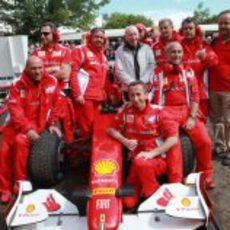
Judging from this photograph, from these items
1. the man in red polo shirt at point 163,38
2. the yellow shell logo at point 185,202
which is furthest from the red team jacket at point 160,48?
the yellow shell logo at point 185,202

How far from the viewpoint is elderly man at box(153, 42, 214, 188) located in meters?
5.68

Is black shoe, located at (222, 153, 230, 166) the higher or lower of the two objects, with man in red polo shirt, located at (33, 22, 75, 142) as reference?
lower

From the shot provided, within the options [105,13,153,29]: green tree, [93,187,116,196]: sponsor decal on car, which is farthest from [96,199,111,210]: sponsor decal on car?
[105,13,153,29]: green tree

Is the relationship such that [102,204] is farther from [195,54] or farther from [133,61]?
[195,54]

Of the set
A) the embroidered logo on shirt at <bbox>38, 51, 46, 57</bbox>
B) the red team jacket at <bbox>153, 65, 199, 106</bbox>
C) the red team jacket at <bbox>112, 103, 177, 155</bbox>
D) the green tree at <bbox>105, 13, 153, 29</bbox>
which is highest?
the embroidered logo on shirt at <bbox>38, 51, 46, 57</bbox>

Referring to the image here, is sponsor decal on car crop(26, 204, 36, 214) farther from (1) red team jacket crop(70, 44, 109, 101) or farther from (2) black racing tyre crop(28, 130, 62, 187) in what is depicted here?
(1) red team jacket crop(70, 44, 109, 101)

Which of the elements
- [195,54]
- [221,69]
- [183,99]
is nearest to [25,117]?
[183,99]

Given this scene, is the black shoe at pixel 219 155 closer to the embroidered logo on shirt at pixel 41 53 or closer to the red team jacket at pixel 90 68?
the red team jacket at pixel 90 68

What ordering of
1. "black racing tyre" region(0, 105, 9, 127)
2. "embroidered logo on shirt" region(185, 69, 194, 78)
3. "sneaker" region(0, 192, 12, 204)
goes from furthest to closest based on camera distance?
"black racing tyre" region(0, 105, 9, 127) → "embroidered logo on shirt" region(185, 69, 194, 78) → "sneaker" region(0, 192, 12, 204)

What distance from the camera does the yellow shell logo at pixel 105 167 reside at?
4766 mm

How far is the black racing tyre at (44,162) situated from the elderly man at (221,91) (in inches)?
93.0

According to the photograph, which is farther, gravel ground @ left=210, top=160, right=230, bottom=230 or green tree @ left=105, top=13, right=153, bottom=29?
green tree @ left=105, top=13, right=153, bottom=29

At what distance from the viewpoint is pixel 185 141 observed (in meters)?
5.48

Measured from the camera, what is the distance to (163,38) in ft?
22.4
